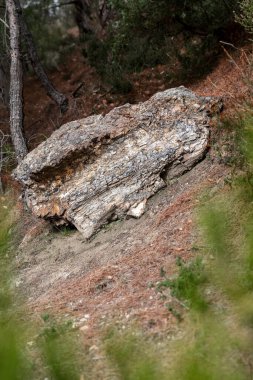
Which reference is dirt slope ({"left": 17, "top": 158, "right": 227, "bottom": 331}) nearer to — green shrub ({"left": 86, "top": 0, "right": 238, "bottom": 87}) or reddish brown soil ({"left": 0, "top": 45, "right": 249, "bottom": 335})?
reddish brown soil ({"left": 0, "top": 45, "right": 249, "bottom": 335})

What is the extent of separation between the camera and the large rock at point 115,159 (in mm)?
7254

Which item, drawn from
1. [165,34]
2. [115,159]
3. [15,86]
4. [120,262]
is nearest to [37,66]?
[15,86]

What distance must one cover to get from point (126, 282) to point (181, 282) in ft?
3.01

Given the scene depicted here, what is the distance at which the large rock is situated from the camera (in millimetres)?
7254

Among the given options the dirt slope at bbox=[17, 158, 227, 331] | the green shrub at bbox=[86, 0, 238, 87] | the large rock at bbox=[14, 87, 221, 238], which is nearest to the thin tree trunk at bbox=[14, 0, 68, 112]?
the green shrub at bbox=[86, 0, 238, 87]

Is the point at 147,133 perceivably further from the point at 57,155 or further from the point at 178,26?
the point at 178,26

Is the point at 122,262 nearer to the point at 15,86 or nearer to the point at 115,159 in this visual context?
the point at 115,159

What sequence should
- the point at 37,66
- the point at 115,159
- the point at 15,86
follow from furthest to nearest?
1. the point at 37,66
2. the point at 15,86
3. the point at 115,159

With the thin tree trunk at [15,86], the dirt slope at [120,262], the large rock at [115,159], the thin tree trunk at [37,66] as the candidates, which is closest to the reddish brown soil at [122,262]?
the dirt slope at [120,262]

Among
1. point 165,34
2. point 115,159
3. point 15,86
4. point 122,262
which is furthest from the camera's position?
point 165,34

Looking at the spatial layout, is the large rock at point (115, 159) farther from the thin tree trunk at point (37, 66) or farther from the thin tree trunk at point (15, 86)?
the thin tree trunk at point (37, 66)

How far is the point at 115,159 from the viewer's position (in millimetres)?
7598

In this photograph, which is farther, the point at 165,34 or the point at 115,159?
the point at 165,34

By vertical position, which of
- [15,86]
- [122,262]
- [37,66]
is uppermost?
[37,66]
